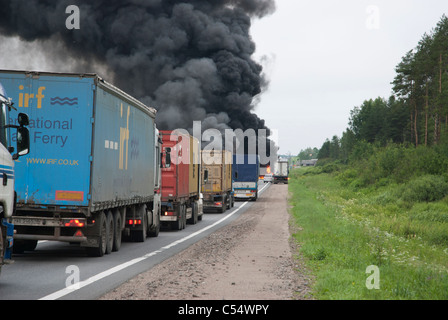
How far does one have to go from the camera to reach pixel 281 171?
78.2m

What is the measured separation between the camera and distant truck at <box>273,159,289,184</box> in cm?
7638

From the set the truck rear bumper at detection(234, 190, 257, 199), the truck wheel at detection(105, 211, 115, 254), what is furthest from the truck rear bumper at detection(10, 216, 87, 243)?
the truck rear bumper at detection(234, 190, 257, 199)

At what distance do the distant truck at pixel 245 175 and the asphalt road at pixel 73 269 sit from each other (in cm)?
2380

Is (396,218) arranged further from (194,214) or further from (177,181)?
(177,181)

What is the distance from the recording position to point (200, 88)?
45.8 m

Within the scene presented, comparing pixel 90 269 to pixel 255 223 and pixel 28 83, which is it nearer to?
pixel 28 83

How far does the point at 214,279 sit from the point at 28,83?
5400mm

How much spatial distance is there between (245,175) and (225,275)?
30.5 metres

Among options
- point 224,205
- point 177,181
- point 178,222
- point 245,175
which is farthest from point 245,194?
point 177,181

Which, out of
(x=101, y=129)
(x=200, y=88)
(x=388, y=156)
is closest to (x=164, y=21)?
(x=200, y=88)

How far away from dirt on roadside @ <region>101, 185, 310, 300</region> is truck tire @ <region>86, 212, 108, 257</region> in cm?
146

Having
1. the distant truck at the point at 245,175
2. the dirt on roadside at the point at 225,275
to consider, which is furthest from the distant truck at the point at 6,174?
the distant truck at the point at 245,175

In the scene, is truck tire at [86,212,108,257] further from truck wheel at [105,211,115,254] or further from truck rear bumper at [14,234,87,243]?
truck rear bumper at [14,234,87,243]

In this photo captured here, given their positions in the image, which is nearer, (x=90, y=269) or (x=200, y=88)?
(x=90, y=269)
